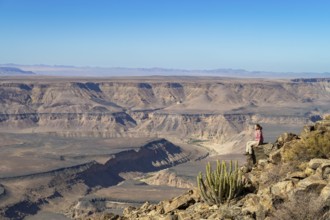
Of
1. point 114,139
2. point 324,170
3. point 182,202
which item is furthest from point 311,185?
point 114,139

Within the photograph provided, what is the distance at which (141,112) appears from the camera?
176 metres

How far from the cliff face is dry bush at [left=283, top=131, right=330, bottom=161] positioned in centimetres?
11896

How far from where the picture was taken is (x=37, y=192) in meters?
79.1

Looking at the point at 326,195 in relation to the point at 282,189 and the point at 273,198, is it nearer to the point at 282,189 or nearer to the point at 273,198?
the point at 273,198

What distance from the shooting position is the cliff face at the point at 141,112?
15488 centimetres

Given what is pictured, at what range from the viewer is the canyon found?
7875 cm

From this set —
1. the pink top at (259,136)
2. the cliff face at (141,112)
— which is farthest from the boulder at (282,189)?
the cliff face at (141,112)

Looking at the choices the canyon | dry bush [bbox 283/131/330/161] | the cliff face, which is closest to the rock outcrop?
dry bush [bbox 283/131/330/161]

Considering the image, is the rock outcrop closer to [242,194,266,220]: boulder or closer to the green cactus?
[242,194,266,220]: boulder

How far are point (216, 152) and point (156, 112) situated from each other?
49.2 meters

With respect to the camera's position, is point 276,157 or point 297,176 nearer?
point 297,176

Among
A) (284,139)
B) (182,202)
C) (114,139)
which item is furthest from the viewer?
(114,139)

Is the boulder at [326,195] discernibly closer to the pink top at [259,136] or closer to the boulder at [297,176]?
the boulder at [297,176]

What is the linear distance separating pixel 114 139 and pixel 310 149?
360 feet
